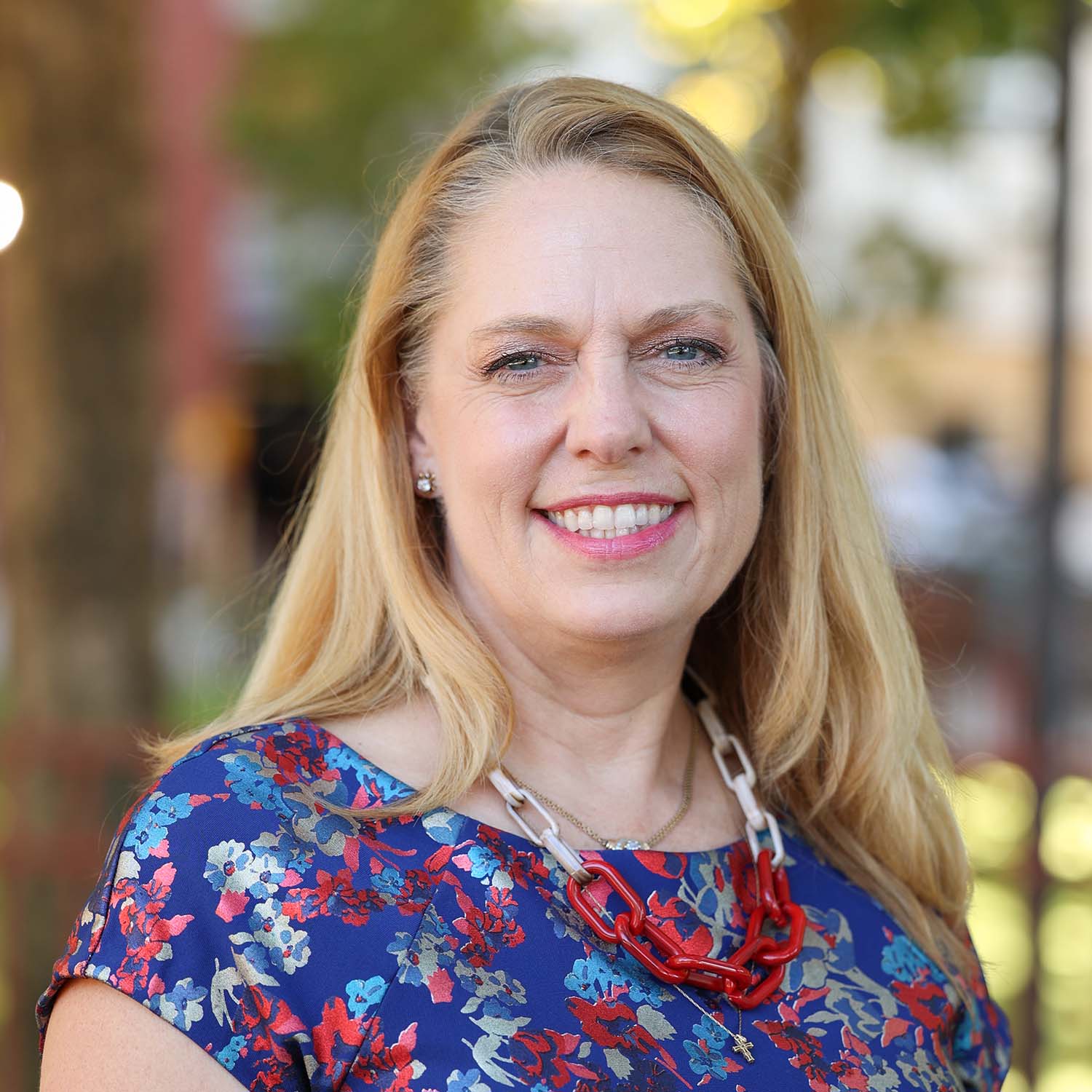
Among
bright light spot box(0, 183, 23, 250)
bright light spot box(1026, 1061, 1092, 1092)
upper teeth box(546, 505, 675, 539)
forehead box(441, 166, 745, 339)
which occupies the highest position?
bright light spot box(0, 183, 23, 250)

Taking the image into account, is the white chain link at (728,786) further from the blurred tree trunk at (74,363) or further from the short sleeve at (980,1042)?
the blurred tree trunk at (74,363)

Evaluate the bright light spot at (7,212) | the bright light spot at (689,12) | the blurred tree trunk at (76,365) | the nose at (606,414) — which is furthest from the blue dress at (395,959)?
the bright light spot at (689,12)

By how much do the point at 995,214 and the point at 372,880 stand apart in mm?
5954

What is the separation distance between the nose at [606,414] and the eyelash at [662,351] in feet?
0.23

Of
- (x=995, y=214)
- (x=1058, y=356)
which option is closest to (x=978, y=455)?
(x=995, y=214)

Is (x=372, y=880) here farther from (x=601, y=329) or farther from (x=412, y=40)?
(x=412, y=40)

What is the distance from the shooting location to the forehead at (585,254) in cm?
182

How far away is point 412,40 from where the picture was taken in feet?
28.3

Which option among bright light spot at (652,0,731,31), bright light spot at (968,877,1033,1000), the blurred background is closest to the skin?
the blurred background

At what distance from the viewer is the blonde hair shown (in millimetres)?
1955

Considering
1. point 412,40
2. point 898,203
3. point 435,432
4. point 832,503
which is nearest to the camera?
point 435,432

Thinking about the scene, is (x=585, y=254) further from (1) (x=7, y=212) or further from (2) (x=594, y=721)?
(1) (x=7, y=212)

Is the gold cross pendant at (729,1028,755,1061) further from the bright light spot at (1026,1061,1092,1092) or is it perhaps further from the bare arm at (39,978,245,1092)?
the bright light spot at (1026,1061,1092,1092)

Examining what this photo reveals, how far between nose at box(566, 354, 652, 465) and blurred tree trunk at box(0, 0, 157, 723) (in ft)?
10.5
